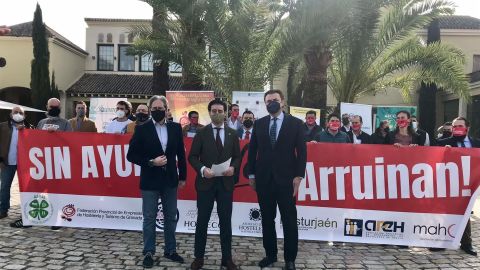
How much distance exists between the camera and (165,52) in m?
12.4

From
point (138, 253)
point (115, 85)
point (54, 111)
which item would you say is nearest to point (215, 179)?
point (138, 253)

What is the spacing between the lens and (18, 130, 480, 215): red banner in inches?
244

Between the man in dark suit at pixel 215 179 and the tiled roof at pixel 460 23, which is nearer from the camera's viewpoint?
the man in dark suit at pixel 215 179

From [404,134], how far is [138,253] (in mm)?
4081

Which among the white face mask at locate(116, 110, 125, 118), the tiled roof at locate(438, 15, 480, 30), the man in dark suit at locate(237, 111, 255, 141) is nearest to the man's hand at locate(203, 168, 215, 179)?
the white face mask at locate(116, 110, 125, 118)

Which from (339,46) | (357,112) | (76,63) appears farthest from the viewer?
(76,63)

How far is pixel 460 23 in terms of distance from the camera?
31.5 meters

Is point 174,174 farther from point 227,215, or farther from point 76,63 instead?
point 76,63

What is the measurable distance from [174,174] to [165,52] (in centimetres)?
783

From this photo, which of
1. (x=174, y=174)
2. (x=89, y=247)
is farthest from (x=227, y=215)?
(x=89, y=247)

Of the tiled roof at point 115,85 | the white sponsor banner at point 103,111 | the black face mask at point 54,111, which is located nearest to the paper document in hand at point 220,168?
the black face mask at point 54,111

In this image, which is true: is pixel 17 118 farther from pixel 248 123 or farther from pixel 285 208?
pixel 285 208

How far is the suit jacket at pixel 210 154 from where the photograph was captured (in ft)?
16.3

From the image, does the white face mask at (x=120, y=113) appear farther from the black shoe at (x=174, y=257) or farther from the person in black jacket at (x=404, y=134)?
the person in black jacket at (x=404, y=134)
